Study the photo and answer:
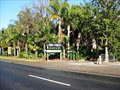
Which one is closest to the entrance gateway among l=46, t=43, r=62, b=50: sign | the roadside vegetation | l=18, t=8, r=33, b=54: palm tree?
l=46, t=43, r=62, b=50: sign

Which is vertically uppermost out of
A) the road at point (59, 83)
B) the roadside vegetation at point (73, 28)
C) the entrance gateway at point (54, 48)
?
the roadside vegetation at point (73, 28)

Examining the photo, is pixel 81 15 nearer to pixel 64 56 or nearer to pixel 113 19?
pixel 113 19

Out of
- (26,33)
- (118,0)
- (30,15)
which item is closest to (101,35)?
(118,0)

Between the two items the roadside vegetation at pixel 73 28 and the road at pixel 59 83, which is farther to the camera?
the roadside vegetation at pixel 73 28

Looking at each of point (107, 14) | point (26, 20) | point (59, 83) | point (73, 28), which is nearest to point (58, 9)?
point (73, 28)

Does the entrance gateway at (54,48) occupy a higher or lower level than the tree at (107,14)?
lower

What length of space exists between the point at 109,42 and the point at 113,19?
2876 mm

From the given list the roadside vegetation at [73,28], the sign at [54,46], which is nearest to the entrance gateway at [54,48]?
the sign at [54,46]

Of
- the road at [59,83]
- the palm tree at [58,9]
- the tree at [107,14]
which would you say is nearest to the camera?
the road at [59,83]

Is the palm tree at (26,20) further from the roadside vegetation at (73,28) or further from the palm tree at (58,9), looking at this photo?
the palm tree at (58,9)

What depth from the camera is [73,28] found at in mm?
38844

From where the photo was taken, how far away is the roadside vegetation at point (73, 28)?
97.0 feet

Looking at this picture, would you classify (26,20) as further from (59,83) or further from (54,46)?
(59,83)

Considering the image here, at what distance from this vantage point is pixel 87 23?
103 ft
